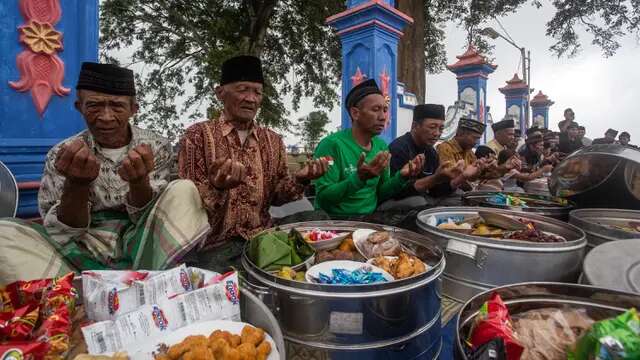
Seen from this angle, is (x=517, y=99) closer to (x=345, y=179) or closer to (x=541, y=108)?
(x=541, y=108)

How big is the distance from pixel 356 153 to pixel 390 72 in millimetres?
2990

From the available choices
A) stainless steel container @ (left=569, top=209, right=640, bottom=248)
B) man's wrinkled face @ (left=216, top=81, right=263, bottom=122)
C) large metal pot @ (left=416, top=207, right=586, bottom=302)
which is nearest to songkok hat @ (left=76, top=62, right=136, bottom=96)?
man's wrinkled face @ (left=216, top=81, right=263, bottom=122)

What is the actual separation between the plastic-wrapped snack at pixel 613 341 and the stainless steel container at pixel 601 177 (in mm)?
2355

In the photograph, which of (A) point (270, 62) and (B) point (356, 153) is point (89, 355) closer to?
(B) point (356, 153)

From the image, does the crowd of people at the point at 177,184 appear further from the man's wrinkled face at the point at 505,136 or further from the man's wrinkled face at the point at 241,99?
the man's wrinkled face at the point at 505,136

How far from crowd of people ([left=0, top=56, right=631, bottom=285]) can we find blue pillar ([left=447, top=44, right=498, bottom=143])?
6.48m

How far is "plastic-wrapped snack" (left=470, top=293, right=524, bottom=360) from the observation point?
0.92m

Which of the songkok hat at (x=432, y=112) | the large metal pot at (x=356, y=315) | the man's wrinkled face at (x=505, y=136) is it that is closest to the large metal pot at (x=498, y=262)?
the large metal pot at (x=356, y=315)

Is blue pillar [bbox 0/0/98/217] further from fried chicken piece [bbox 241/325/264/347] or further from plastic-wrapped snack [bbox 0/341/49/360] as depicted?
fried chicken piece [bbox 241/325/264/347]

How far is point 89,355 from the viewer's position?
1.07 meters

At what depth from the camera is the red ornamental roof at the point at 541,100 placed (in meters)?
14.7

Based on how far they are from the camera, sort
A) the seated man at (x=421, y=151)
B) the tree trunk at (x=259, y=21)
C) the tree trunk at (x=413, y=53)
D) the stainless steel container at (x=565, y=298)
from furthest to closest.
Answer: the tree trunk at (x=259, y=21) < the tree trunk at (x=413, y=53) < the seated man at (x=421, y=151) < the stainless steel container at (x=565, y=298)

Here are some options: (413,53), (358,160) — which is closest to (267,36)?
(413,53)

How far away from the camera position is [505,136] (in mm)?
5738
